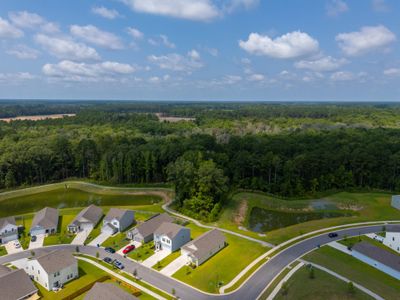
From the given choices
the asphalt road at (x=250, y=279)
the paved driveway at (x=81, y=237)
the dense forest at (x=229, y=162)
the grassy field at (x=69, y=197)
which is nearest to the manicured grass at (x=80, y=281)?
the asphalt road at (x=250, y=279)

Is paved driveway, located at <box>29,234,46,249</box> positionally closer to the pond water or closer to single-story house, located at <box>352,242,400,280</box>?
the pond water

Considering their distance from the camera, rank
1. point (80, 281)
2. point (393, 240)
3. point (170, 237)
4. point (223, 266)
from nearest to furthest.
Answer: point (80, 281), point (223, 266), point (170, 237), point (393, 240)

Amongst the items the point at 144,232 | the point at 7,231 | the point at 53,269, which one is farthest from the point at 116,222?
the point at 7,231

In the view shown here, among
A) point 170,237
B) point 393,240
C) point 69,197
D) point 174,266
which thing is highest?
point 170,237

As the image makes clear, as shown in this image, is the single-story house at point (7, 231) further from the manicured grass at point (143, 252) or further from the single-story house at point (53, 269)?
the manicured grass at point (143, 252)

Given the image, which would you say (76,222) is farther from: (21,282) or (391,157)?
(391,157)

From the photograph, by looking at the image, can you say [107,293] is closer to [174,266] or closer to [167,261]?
[174,266]
